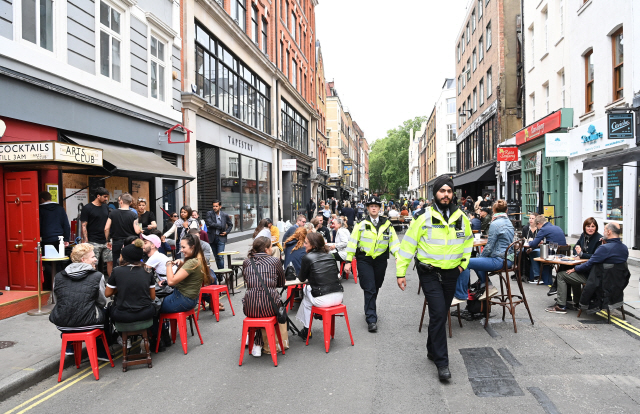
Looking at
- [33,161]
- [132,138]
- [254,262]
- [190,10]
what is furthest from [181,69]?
[254,262]

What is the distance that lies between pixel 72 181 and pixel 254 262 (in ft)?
20.9

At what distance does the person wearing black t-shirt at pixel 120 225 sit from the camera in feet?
27.2

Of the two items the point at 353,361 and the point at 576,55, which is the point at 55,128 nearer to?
the point at 353,361

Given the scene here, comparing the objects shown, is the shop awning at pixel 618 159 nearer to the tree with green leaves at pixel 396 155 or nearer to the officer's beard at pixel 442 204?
the officer's beard at pixel 442 204

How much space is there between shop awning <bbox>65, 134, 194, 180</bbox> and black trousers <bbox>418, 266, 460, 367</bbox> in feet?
23.4

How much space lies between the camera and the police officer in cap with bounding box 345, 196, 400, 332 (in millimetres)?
6398

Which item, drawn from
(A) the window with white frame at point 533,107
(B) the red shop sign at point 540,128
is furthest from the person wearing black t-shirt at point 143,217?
(A) the window with white frame at point 533,107

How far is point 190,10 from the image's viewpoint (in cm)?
1506

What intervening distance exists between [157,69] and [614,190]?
47.2ft

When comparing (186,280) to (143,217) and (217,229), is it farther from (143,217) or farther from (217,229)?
(143,217)

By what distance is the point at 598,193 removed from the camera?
15.6 metres

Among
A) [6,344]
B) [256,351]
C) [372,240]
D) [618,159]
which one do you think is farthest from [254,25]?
[256,351]

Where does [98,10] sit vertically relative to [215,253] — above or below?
above

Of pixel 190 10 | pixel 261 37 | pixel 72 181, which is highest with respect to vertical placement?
pixel 261 37
